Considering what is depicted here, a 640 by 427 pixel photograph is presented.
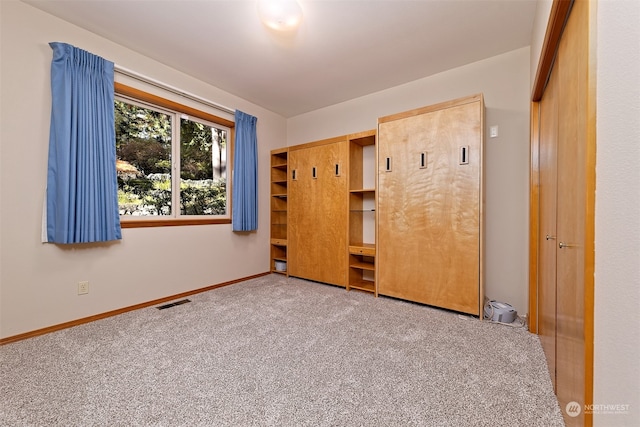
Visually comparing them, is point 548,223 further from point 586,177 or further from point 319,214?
point 319,214

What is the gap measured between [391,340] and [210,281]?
7.89ft

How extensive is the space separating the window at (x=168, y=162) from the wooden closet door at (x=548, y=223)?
337 centimetres

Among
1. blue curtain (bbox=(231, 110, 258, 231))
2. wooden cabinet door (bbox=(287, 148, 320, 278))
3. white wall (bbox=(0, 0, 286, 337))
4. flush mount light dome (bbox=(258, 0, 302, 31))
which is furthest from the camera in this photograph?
wooden cabinet door (bbox=(287, 148, 320, 278))

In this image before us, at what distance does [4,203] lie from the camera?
1990 millimetres

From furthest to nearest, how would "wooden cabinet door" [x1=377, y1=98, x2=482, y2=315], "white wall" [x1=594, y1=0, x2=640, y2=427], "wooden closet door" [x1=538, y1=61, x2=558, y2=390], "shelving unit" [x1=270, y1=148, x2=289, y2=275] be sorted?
"shelving unit" [x1=270, y1=148, x2=289, y2=275], "wooden cabinet door" [x1=377, y1=98, x2=482, y2=315], "wooden closet door" [x1=538, y1=61, x2=558, y2=390], "white wall" [x1=594, y1=0, x2=640, y2=427]

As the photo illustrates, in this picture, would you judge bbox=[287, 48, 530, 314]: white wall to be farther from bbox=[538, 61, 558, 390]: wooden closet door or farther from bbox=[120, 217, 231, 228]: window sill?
bbox=[120, 217, 231, 228]: window sill

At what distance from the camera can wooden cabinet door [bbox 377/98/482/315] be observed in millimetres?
2498

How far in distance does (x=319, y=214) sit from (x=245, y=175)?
1188 millimetres

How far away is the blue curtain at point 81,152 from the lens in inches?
85.5

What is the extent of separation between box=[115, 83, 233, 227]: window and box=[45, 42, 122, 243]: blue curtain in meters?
0.23

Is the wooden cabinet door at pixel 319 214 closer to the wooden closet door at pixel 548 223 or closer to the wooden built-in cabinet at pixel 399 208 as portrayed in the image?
the wooden built-in cabinet at pixel 399 208

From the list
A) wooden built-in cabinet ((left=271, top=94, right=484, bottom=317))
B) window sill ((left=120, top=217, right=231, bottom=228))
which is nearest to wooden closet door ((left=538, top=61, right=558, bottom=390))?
wooden built-in cabinet ((left=271, top=94, right=484, bottom=317))

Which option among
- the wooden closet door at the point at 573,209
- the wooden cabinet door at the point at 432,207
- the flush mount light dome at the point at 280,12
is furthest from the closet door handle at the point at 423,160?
the flush mount light dome at the point at 280,12

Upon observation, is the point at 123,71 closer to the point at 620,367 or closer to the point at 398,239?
the point at 398,239
